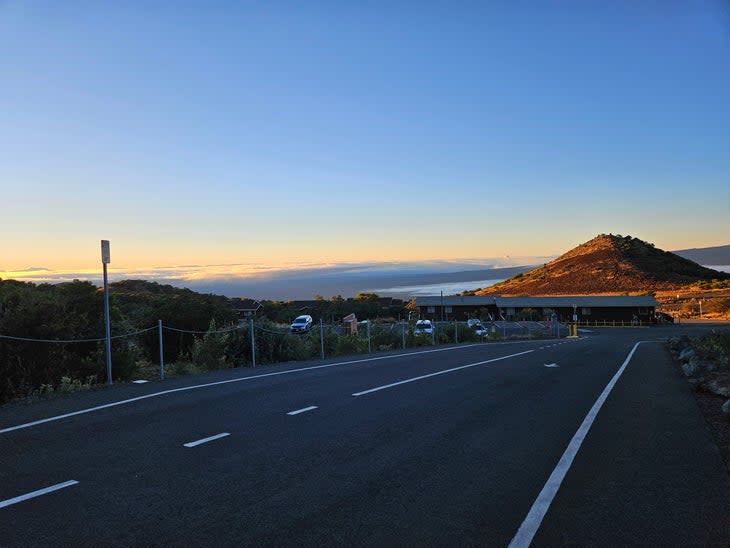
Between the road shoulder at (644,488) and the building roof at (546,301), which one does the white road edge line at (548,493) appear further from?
the building roof at (546,301)

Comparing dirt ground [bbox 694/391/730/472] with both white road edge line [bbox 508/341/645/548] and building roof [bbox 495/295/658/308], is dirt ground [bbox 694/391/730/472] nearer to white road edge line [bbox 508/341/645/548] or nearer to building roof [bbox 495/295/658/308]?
white road edge line [bbox 508/341/645/548]

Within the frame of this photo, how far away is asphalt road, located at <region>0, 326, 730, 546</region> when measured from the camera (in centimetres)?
456

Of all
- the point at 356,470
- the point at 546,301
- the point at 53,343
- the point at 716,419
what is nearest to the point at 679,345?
the point at 716,419

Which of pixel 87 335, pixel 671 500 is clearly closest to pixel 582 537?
pixel 671 500

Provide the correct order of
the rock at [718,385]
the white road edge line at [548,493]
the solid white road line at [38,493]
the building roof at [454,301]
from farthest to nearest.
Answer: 1. the building roof at [454,301]
2. the rock at [718,385]
3. the solid white road line at [38,493]
4. the white road edge line at [548,493]

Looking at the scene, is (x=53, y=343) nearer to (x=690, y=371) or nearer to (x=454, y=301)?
(x=690, y=371)

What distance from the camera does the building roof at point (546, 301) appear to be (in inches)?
3222

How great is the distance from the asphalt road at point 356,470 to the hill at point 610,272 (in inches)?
4647

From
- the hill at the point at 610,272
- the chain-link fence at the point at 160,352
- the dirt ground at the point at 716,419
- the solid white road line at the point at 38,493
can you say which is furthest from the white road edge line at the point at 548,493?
the hill at the point at 610,272

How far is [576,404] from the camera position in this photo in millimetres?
10156

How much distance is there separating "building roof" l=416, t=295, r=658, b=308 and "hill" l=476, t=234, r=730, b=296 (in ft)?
109

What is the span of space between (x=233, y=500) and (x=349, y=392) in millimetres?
5928

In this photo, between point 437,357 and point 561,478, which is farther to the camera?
point 437,357

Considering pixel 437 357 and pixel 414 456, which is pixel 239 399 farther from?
pixel 437 357
